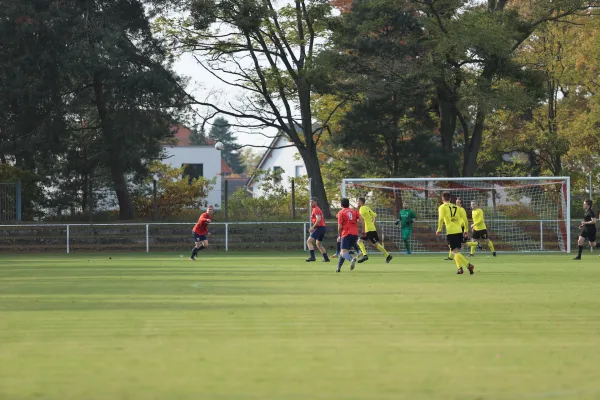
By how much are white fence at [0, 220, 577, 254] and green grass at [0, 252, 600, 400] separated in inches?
721

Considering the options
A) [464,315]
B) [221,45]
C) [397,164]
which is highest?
[221,45]

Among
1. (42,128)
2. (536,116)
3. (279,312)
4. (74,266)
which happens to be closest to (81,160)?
(42,128)

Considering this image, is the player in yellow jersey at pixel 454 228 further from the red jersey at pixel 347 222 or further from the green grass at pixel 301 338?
the red jersey at pixel 347 222

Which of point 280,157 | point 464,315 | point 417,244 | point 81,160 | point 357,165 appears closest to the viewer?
point 464,315

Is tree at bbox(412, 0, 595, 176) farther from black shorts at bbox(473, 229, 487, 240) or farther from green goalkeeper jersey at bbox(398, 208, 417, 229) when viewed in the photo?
black shorts at bbox(473, 229, 487, 240)

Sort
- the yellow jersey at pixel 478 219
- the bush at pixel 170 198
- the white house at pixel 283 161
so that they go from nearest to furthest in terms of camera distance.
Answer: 1. the yellow jersey at pixel 478 219
2. the bush at pixel 170 198
3. the white house at pixel 283 161

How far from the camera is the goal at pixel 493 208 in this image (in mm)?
40031

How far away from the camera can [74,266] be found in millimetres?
29328

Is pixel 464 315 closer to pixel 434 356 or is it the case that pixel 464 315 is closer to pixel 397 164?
pixel 434 356

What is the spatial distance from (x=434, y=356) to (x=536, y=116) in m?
46.7

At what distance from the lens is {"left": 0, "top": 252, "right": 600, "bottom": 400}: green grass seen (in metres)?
8.31

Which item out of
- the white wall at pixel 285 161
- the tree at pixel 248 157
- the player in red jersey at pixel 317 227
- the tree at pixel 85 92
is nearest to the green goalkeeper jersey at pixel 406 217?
the player in red jersey at pixel 317 227

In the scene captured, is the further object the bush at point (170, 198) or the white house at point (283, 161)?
the white house at point (283, 161)

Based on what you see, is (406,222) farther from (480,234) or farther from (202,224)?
(202,224)
